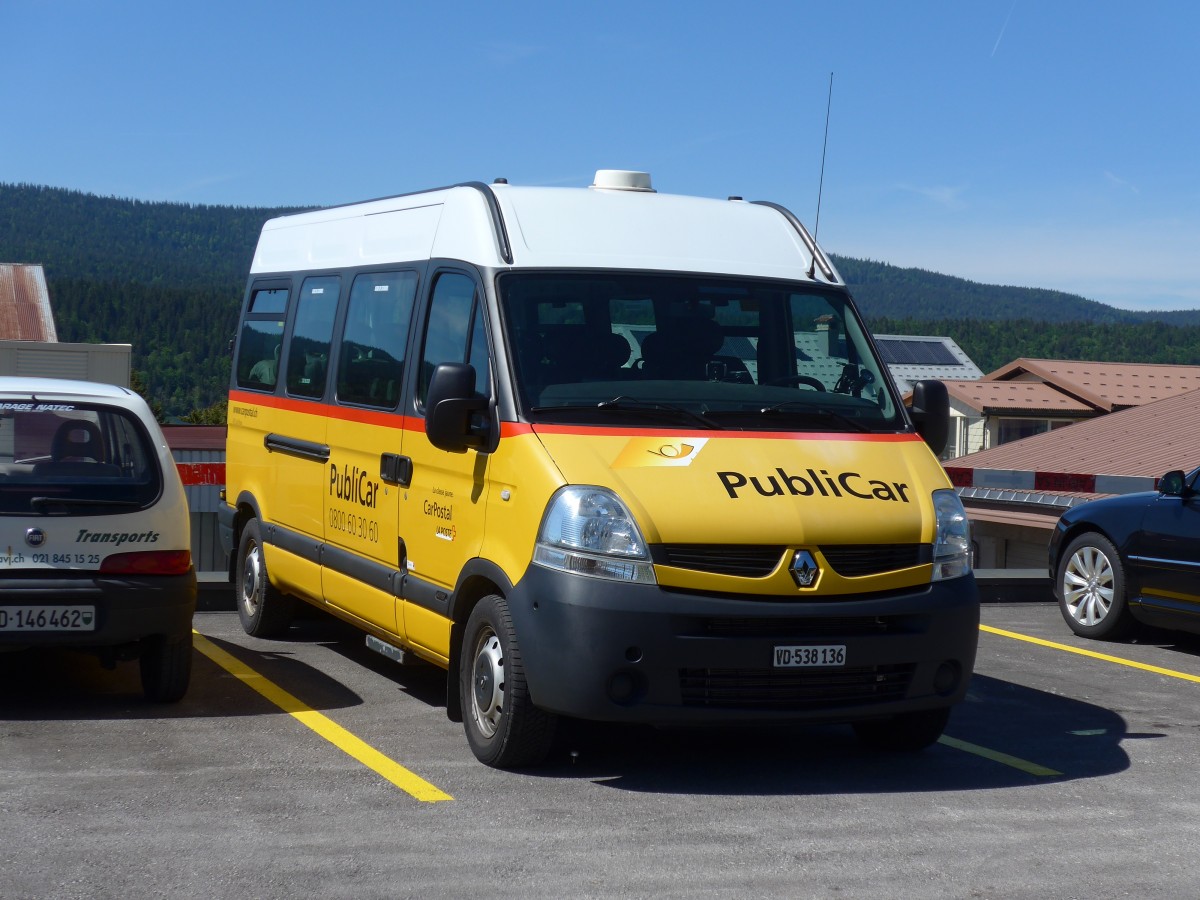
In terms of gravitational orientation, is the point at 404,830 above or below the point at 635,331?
below

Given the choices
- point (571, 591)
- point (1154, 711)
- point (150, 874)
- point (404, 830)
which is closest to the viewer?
point (150, 874)

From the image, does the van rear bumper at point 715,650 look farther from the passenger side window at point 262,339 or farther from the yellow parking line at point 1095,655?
the passenger side window at point 262,339

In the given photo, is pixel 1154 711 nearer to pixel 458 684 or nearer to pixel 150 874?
pixel 458 684

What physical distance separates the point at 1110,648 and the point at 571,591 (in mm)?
6075

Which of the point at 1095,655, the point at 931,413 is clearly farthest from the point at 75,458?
the point at 1095,655

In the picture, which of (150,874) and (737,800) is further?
(737,800)

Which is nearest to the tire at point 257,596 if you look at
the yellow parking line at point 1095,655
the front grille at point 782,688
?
the front grille at point 782,688

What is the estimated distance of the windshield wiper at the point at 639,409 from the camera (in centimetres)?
680

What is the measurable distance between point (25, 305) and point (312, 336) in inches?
2400

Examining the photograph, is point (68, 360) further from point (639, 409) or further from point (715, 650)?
point (715, 650)

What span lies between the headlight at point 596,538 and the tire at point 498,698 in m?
0.49

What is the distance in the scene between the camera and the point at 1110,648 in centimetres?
1108

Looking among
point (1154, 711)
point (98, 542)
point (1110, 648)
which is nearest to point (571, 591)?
point (98, 542)

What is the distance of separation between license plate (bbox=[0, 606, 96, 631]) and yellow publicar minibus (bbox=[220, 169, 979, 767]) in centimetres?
145
